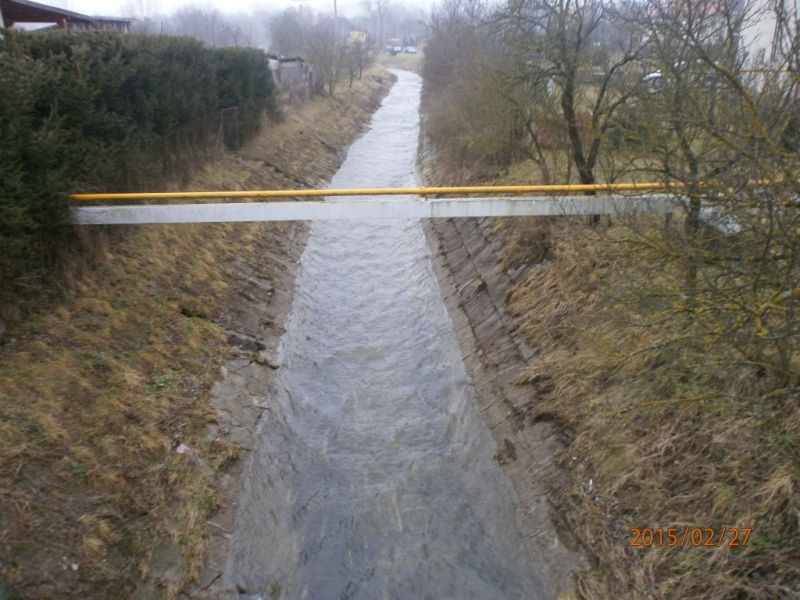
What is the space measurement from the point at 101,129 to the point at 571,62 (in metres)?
8.71

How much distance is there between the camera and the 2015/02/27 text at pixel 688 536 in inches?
226

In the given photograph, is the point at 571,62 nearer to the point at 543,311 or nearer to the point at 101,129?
the point at 543,311

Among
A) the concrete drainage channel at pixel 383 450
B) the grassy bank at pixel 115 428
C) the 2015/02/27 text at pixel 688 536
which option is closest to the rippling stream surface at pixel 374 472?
the concrete drainage channel at pixel 383 450

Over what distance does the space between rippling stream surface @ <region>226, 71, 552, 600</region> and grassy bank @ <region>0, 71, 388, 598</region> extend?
96 cm

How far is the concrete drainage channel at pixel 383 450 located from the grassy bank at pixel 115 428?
53cm

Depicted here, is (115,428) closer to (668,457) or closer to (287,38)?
(668,457)

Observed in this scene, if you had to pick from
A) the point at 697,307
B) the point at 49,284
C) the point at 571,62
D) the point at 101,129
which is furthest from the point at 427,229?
the point at 697,307

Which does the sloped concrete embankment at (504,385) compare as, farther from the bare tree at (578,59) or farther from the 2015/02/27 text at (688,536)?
the bare tree at (578,59)

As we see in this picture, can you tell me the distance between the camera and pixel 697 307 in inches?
252

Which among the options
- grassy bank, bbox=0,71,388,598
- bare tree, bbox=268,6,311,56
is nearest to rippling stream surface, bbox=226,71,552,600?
grassy bank, bbox=0,71,388,598

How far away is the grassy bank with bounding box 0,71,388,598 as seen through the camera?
21.5ft

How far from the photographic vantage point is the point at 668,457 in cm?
691

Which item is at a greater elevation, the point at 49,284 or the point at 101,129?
the point at 101,129

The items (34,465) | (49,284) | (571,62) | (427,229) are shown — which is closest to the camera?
(34,465)
